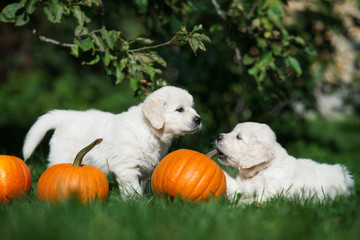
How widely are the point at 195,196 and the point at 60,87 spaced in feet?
25.7

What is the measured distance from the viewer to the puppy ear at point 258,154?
307cm

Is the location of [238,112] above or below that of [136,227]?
below

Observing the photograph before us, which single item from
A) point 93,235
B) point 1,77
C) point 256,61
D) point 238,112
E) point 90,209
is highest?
point 256,61

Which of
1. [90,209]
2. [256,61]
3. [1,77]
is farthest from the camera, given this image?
[1,77]

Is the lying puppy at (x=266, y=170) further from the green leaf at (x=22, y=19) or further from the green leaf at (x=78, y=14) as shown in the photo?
the green leaf at (x=22, y=19)

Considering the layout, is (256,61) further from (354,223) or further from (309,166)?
(354,223)

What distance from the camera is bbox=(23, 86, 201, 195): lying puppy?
3.22 metres

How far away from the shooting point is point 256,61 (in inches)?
168

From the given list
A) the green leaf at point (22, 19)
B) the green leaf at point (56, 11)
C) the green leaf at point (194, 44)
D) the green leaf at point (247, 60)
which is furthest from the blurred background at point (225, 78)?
the green leaf at point (22, 19)

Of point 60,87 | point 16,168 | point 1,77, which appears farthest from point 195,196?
point 1,77

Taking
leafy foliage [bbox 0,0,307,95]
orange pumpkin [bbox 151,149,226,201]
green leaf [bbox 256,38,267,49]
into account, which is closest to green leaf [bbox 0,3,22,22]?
leafy foliage [bbox 0,0,307,95]

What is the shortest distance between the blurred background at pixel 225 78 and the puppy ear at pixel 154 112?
0.65 metres

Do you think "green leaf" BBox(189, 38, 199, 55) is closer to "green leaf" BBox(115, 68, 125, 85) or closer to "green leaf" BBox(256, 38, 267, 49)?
"green leaf" BBox(115, 68, 125, 85)

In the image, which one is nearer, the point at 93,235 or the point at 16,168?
the point at 93,235
